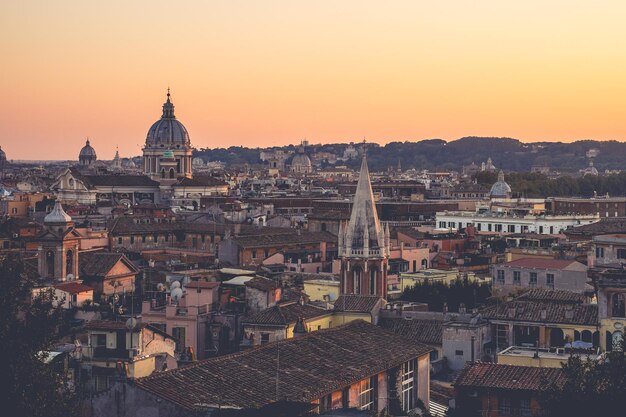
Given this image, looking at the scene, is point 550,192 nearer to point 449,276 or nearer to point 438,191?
point 438,191

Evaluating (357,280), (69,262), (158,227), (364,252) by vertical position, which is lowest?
(357,280)

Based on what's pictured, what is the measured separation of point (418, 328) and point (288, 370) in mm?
9259

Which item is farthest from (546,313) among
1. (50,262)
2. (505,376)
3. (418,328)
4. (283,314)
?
(50,262)

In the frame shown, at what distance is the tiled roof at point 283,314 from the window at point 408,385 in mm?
4424

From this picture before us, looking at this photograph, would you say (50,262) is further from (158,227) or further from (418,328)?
(158,227)

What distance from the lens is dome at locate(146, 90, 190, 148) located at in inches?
4798

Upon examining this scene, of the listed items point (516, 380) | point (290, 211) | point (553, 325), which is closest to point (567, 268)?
point (553, 325)

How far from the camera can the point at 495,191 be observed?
301ft

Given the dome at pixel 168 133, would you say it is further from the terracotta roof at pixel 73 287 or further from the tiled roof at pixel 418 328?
the tiled roof at pixel 418 328

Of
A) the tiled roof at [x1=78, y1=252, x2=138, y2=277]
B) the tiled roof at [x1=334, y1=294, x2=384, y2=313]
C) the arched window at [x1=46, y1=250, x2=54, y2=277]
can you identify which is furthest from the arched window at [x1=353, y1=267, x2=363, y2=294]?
the arched window at [x1=46, y1=250, x2=54, y2=277]

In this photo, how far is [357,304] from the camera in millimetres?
32281

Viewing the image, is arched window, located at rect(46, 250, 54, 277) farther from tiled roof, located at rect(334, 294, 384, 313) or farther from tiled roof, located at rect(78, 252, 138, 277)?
tiled roof, located at rect(334, 294, 384, 313)

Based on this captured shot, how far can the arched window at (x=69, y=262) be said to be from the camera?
44.1 metres

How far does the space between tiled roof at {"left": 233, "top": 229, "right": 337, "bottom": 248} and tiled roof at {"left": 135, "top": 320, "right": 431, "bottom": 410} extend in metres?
27.3
